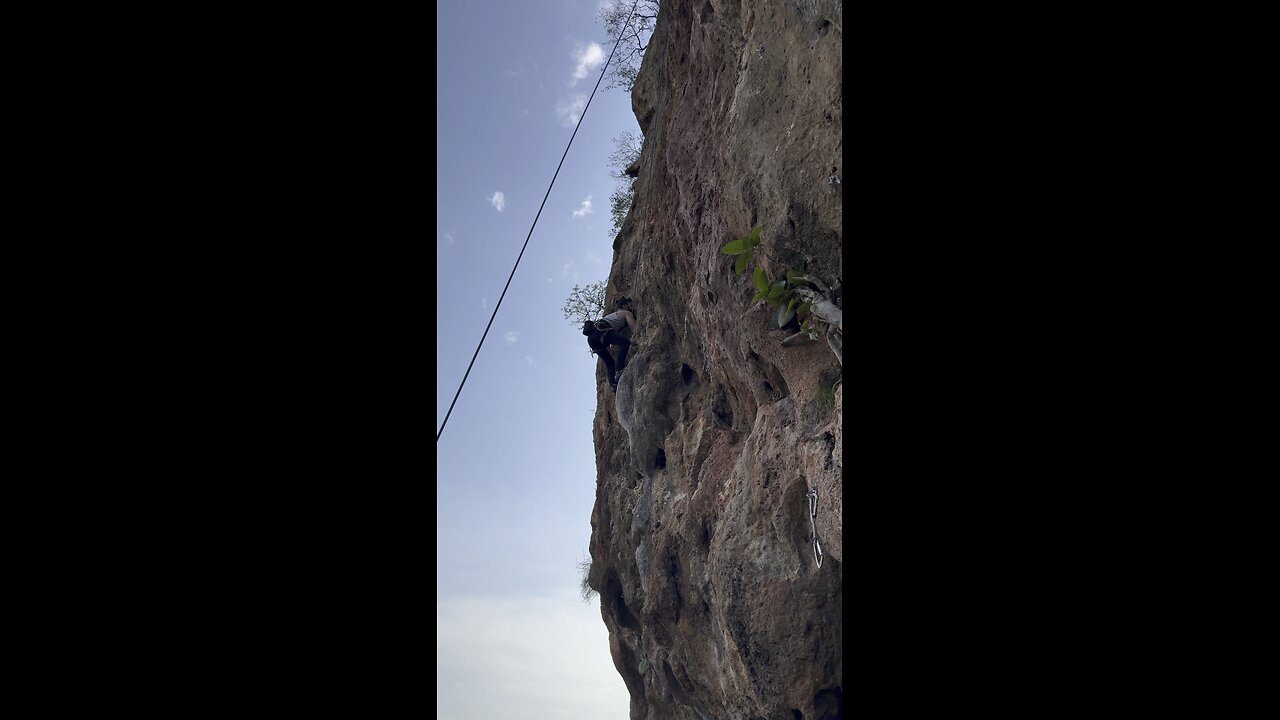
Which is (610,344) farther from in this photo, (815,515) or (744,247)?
(815,515)

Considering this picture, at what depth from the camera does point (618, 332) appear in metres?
8.89

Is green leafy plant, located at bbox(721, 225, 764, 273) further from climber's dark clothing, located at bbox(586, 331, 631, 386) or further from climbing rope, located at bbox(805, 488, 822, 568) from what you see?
climber's dark clothing, located at bbox(586, 331, 631, 386)

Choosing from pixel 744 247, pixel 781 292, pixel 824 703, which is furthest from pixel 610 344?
pixel 824 703

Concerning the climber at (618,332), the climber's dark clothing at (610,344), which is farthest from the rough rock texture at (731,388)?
the climber's dark clothing at (610,344)

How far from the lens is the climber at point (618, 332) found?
8836 millimetres

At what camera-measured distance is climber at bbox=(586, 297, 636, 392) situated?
884 centimetres

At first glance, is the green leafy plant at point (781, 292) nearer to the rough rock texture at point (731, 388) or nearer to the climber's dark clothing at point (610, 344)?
the rough rock texture at point (731, 388)

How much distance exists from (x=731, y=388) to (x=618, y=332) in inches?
99.6

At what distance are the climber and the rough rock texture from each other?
257 millimetres

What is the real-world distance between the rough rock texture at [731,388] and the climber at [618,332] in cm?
26
